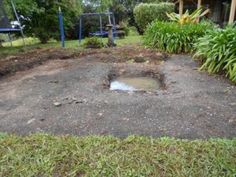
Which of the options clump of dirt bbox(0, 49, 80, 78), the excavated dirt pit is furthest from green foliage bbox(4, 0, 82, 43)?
the excavated dirt pit

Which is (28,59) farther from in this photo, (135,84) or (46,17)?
(46,17)

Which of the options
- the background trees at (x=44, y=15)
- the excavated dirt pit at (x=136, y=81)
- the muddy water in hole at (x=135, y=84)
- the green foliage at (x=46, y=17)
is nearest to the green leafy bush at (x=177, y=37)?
the excavated dirt pit at (x=136, y=81)

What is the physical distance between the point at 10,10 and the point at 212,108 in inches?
355

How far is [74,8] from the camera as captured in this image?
1222cm

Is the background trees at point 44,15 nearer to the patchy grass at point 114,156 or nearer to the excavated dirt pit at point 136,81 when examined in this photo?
the excavated dirt pit at point 136,81

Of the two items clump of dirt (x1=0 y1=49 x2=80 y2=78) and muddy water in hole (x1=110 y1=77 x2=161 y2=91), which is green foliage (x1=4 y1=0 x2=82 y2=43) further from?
muddy water in hole (x1=110 y1=77 x2=161 y2=91)

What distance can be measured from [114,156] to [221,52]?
11.5 ft

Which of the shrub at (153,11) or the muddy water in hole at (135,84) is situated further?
the shrub at (153,11)

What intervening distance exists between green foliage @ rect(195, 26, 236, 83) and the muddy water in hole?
112 centimetres

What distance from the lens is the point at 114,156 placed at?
8.12ft

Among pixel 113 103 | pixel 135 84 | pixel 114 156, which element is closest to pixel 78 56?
pixel 135 84

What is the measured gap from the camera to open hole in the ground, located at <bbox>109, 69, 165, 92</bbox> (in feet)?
15.8

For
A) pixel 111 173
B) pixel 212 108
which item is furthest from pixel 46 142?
pixel 212 108

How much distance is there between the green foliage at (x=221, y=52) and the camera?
492 centimetres
